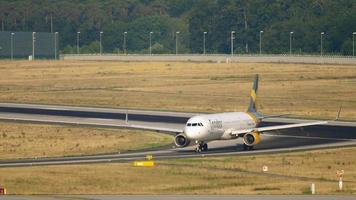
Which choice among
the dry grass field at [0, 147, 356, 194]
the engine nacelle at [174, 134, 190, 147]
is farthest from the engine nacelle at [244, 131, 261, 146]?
the engine nacelle at [174, 134, 190, 147]

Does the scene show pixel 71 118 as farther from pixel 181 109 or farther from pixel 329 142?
pixel 329 142

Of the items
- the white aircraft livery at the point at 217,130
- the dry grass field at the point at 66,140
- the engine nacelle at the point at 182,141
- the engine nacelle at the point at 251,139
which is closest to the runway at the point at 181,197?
the dry grass field at the point at 66,140

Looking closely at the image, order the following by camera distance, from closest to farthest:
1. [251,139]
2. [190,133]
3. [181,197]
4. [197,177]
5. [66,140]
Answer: [181,197]
[197,177]
[190,133]
[251,139]
[66,140]

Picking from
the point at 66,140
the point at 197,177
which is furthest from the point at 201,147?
the point at 197,177

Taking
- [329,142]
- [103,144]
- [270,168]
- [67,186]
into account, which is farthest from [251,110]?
[67,186]

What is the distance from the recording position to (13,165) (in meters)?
84.8

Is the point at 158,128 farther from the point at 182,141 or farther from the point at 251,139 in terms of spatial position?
the point at 251,139

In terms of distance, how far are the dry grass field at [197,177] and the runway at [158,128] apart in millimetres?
5155

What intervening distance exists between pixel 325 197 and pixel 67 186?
17.8 meters

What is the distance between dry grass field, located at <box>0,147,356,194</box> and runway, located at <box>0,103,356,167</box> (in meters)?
5.16

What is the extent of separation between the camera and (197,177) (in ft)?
254

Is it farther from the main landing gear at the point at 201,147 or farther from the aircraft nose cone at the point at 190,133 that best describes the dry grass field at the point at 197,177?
the main landing gear at the point at 201,147

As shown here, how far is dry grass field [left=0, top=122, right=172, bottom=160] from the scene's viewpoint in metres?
95.4

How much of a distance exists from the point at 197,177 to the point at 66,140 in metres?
28.8
